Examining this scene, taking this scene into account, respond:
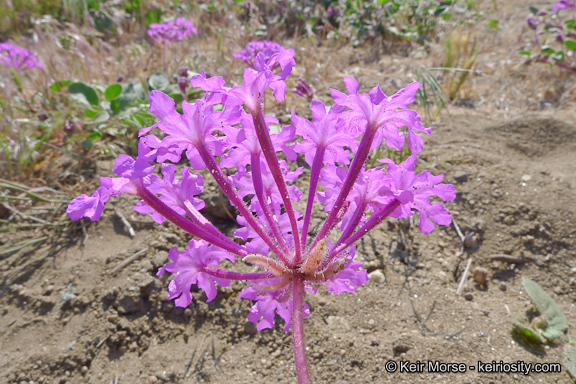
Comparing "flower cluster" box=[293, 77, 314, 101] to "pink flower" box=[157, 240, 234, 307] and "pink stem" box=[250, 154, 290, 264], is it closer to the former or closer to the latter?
"pink stem" box=[250, 154, 290, 264]

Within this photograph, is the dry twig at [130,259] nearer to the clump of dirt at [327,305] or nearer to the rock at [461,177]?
the clump of dirt at [327,305]

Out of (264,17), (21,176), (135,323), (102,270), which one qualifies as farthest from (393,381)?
(264,17)

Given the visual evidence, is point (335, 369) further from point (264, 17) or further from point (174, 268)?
point (264, 17)

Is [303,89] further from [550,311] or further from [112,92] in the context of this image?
[550,311]

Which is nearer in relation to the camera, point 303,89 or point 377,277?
point 377,277

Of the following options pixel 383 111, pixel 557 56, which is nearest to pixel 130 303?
pixel 383 111

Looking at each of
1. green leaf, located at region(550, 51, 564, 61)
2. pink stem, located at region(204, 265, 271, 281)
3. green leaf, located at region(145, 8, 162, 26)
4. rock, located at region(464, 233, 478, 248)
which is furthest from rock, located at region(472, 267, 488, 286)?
green leaf, located at region(145, 8, 162, 26)
